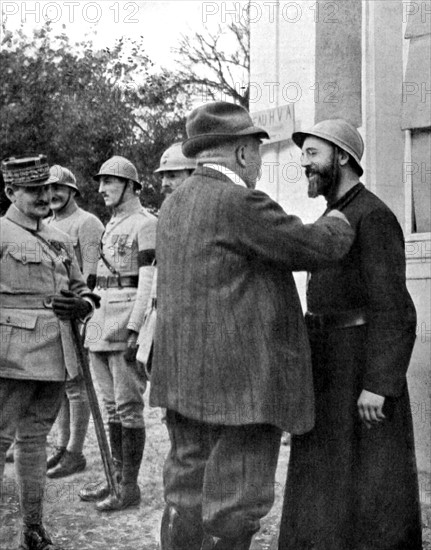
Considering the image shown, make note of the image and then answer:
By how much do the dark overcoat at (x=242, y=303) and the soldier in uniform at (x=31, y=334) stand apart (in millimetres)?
1439

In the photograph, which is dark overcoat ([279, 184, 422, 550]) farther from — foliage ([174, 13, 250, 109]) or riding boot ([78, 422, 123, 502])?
foliage ([174, 13, 250, 109])

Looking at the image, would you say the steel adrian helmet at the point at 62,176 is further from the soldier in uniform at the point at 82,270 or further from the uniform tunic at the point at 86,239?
the uniform tunic at the point at 86,239

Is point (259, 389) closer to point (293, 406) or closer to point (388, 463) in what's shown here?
point (293, 406)

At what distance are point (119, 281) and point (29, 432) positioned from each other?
4.56 ft

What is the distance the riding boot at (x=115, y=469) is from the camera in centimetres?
536

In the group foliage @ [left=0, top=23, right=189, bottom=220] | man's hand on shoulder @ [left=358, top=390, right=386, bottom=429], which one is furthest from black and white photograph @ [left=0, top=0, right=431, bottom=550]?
foliage @ [left=0, top=23, right=189, bottom=220]

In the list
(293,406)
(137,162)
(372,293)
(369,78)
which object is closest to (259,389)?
(293,406)

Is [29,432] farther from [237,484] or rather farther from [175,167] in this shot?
[175,167]

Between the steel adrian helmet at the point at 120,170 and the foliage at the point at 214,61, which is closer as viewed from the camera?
the steel adrian helmet at the point at 120,170

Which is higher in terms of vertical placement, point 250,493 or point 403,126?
point 403,126

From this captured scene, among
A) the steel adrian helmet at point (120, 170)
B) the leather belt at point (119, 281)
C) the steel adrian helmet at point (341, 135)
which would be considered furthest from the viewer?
the steel adrian helmet at point (120, 170)

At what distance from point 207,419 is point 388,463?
842 mm

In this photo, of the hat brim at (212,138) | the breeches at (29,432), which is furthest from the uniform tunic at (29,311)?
the hat brim at (212,138)

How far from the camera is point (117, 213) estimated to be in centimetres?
566
